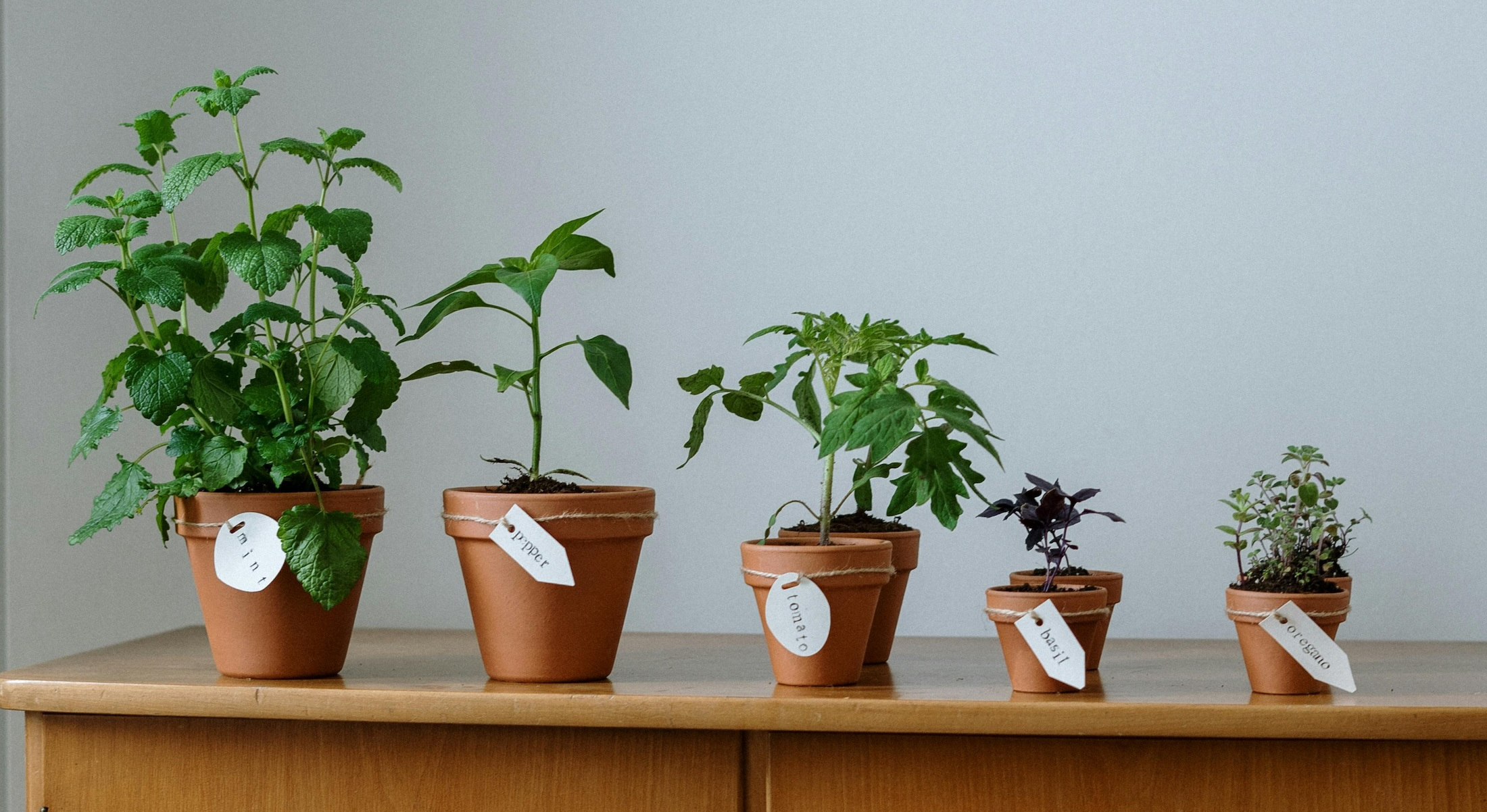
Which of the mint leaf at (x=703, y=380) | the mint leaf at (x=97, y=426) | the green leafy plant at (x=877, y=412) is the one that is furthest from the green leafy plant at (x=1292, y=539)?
the mint leaf at (x=97, y=426)

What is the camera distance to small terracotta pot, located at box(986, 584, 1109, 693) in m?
1.03

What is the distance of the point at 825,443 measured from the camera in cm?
102

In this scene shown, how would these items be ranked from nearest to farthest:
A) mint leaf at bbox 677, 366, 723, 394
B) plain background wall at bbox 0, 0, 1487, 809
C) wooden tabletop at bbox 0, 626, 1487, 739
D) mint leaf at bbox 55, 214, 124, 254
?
1. wooden tabletop at bbox 0, 626, 1487, 739
2. mint leaf at bbox 55, 214, 124, 254
3. mint leaf at bbox 677, 366, 723, 394
4. plain background wall at bbox 0, 0, 1487, 809

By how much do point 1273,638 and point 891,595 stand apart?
365 millimetres

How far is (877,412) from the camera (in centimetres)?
101

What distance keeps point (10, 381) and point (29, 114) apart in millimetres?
390

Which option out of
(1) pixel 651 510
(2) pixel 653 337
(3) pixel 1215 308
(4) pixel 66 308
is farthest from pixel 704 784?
(4) pixel 66 308

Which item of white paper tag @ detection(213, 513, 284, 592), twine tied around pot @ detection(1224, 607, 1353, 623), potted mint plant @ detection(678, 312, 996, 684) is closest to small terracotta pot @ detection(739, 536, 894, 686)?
potted mint plant @ detection(678, 312, 996, 684)

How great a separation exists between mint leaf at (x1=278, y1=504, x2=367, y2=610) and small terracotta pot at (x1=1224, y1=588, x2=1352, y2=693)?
2.59 ft

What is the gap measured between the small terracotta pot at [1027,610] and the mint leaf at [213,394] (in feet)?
2.35

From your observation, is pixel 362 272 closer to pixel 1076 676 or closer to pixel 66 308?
pixel 66 308

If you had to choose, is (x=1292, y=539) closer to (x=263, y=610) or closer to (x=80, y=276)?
(x=263, y=610)

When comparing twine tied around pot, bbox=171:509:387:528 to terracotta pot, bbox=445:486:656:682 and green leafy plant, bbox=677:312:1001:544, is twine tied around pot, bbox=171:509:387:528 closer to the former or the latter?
terracotta pot, bbox=445:486:656:682

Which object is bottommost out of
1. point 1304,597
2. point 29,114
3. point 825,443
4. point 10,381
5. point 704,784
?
point 704,784
